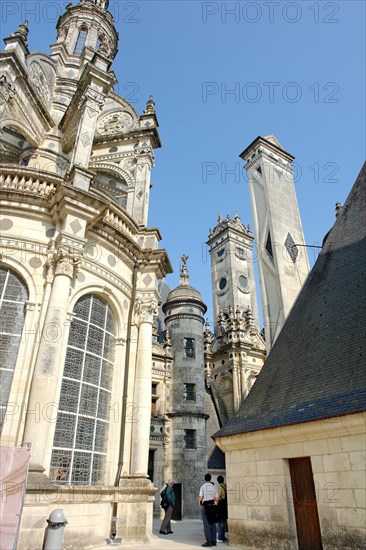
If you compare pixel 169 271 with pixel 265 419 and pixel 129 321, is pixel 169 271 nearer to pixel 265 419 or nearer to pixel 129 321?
pixel 129 321

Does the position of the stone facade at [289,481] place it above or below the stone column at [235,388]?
below

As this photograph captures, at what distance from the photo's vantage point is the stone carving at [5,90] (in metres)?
12.2

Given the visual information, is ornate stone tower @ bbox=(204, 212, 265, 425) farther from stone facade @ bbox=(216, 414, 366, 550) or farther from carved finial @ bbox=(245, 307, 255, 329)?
stone facade @ bbox=(216, 414, 366, 550)

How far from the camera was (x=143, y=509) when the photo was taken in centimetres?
914

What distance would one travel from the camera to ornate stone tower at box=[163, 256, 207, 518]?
18.5 meters

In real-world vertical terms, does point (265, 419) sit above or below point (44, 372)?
below

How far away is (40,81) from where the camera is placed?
17.9 metres

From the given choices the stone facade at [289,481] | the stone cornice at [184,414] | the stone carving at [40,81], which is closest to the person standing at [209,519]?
the stone facade at [289,481]

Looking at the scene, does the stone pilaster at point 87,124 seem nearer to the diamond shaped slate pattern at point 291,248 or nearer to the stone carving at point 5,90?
the stone carving at point 5,90

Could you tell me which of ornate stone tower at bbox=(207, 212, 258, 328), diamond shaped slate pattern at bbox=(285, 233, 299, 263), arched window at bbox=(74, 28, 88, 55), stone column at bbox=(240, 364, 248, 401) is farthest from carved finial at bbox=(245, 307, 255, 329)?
arched window at bbox=(74, 28, 88, 55)

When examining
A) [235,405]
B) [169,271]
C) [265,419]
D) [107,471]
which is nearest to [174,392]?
[235,405]

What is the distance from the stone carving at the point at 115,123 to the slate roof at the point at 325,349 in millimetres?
10287

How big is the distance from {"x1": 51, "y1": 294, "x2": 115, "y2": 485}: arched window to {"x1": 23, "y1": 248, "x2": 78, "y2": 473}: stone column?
2.08ft

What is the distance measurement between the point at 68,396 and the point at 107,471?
2.28 meters
